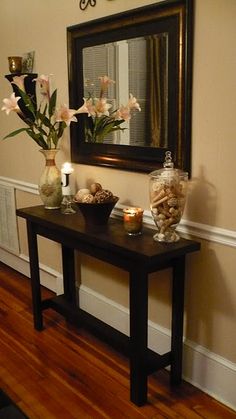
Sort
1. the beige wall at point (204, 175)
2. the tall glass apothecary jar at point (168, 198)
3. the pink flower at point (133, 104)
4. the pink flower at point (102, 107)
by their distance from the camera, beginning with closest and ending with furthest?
the beige wall at point (204, 175)
the tall glass apothecary jar at point (168, 198)
the pink flower at point (133, 104)
the pink flower at point (102, 107)

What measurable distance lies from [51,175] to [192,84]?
100cm

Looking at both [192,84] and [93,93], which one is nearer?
[192,84]

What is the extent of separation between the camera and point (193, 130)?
1.90m

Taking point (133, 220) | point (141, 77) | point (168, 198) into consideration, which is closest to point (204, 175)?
point (168, 198)

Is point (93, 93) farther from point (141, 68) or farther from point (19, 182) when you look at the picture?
point (19, 182)

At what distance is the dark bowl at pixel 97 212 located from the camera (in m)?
2.10

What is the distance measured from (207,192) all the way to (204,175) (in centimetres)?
8

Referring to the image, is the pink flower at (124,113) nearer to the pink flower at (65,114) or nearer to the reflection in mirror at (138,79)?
the reflection in mirror at (138,79)

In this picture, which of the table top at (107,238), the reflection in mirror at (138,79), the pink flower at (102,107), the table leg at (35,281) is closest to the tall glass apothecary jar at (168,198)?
the table top at (107,238)

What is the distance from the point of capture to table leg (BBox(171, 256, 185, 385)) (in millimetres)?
1969

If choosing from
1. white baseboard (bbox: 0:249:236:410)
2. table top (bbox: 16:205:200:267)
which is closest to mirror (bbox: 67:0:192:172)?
table top (bbox: 16:205:200:267)

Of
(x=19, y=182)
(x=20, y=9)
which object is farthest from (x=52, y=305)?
(x=20, y=9)

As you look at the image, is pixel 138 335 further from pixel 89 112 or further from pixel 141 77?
pixel 141 77

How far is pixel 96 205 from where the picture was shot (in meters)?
2.09
